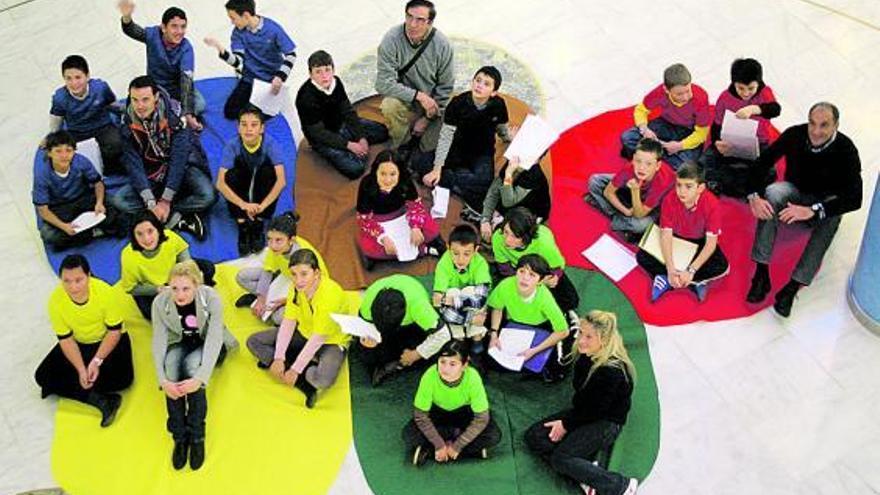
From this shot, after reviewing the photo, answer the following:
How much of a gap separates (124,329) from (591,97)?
129 inches

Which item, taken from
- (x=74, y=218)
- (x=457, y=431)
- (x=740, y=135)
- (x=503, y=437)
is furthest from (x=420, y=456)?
(x=740, y=135)

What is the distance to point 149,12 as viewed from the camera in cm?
829

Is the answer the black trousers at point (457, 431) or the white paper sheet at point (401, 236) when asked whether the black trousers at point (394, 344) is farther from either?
the white paper sheet at point (401, 236)

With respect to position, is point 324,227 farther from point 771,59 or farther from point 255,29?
point 771,59

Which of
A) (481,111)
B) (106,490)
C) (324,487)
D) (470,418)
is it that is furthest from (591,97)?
(106,490)

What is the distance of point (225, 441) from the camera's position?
5.82 metres

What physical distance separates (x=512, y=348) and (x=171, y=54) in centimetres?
290

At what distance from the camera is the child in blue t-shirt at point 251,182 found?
6.59m

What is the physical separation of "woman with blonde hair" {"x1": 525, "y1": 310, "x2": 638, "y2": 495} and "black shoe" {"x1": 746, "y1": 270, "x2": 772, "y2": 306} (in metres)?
1.22

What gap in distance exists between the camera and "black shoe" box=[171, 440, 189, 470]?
224 inches

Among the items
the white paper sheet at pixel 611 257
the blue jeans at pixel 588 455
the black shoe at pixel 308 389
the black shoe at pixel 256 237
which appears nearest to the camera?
the blue jeans at pixel 588 455

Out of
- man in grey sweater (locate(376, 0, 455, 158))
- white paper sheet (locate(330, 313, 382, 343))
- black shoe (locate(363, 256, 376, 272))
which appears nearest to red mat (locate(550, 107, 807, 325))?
man in grey sweater (locate(376, 0, 455, 158))

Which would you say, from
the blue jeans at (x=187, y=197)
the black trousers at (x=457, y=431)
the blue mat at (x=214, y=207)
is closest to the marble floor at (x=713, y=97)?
the blue mat at (x=214, y=207)

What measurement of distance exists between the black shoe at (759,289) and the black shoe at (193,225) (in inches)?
123
